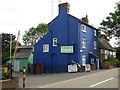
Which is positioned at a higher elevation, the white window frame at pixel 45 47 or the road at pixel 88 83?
the white window frame at pixel 45 47

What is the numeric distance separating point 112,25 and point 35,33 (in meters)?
32.8

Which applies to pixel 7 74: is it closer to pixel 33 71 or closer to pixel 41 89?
pixel 41 89

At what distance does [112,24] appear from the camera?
57.3 metres

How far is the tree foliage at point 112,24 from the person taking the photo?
56728mm

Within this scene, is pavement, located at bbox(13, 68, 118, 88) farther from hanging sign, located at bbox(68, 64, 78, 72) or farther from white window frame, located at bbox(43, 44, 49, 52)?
white window frame, located at bbox(43, 44, 49, 52)

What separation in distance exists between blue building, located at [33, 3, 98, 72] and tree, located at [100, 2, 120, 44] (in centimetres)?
1761

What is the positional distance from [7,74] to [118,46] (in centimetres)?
5158

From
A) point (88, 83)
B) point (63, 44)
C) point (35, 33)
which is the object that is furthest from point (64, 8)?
point (35, 33)

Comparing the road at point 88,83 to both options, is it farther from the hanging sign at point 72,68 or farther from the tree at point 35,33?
the tree at point 35,33

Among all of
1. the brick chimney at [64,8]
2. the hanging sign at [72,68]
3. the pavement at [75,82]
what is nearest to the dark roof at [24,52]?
the brick chimney at [64,8]

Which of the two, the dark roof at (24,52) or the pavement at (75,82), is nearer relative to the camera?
the pavement at (75,82)

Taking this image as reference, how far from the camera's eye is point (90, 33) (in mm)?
43500

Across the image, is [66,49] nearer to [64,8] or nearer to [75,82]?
[64,8]

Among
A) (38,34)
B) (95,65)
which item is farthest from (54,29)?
(38,34)
